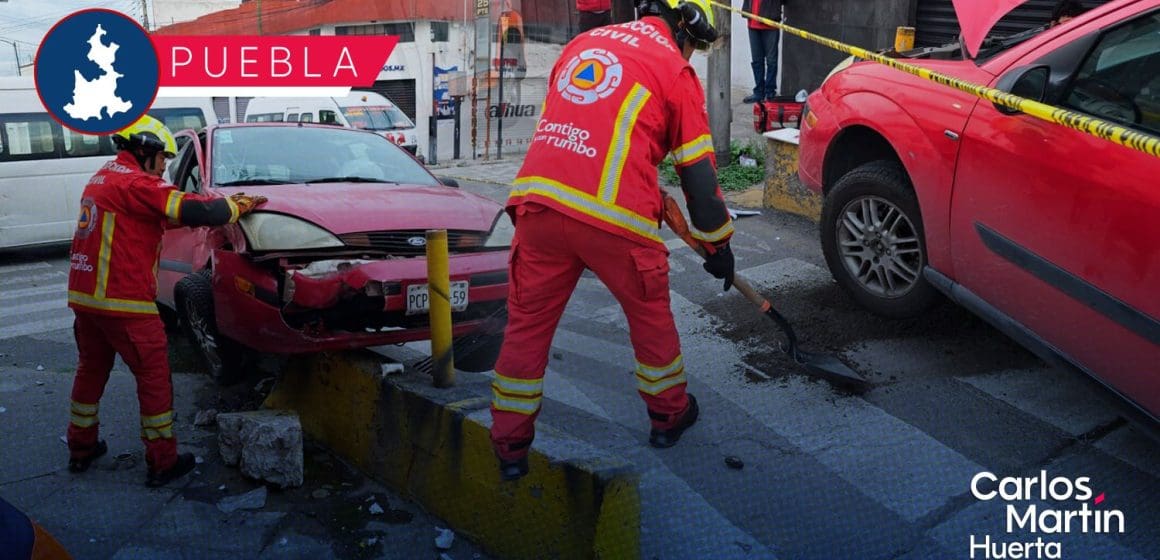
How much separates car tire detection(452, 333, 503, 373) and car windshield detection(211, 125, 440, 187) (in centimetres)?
121

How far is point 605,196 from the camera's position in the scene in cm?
322

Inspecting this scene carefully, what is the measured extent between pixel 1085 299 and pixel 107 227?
149 inches

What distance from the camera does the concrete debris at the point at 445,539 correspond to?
3580mm

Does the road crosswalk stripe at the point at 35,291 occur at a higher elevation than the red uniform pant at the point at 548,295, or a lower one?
lower

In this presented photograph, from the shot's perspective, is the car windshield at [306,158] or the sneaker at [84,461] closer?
the sneaker at [84,461]

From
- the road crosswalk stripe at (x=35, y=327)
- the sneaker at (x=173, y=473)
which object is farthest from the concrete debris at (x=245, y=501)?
the road crosswalk stripe at (x=35, y=327)

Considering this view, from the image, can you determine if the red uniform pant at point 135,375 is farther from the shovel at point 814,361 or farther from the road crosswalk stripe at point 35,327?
the road crosswalk stripe at point 35,327

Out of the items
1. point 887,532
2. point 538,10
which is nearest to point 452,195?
point 887,532

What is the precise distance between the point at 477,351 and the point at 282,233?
1146mm

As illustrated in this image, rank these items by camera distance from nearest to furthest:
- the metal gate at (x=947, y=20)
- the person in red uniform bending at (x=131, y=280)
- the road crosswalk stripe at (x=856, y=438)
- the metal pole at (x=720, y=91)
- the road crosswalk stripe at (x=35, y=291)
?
the road crosswalk stripe at (x=856, y=438), the person in red uniform bending at (x=131, y=280), the metal gate at (x=947, y=20), the road crosswalk stripe at (x=35, y=291), the metal pole at (x=720, y=91)

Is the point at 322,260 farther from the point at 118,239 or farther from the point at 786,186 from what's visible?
the point at 786,186

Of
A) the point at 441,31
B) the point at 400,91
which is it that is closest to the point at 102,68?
the point at 441,31

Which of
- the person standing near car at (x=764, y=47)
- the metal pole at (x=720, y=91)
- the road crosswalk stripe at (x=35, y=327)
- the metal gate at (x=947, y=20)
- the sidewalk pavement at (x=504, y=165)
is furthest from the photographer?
the sidewalk pavement at (x=504, y=165)

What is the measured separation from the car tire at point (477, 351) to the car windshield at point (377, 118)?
15.0 meters
